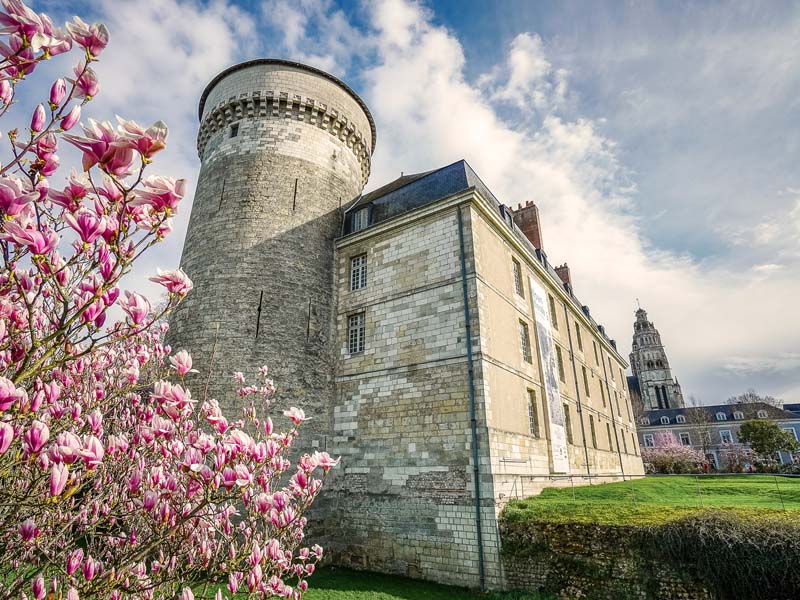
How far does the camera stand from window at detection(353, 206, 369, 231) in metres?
16.6

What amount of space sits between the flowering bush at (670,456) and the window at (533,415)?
111 feet

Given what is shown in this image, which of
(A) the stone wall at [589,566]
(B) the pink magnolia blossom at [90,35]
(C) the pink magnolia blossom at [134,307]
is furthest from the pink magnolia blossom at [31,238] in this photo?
(A) the stone wall at [589,566]

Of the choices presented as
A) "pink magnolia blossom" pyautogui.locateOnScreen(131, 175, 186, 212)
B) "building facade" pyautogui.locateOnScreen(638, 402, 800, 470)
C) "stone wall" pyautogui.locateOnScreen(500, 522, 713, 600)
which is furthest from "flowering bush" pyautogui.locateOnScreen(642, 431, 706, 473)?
"pink magnolia blossom" pyautogui.locateOnScreen(131, 175, 186, 212)

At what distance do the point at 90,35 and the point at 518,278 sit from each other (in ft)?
53.2

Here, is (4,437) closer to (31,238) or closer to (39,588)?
(31,238)

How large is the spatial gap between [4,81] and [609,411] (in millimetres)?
29128

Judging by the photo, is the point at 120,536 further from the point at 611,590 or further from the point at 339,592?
the point at 611,590

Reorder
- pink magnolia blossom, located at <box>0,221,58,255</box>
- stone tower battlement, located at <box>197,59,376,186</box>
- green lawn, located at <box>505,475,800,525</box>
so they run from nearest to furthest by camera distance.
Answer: pink magnolia blossom, located at <box>0,221,58,255</box> → green lawn, located at <box>505,475,800,525</box> → stone tower battlement, located at <box>197,59,376,186</box>

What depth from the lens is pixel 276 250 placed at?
49.8ft

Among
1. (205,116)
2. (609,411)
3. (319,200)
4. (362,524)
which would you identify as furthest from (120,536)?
(609,411)

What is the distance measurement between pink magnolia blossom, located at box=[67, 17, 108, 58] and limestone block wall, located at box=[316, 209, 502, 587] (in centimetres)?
1092

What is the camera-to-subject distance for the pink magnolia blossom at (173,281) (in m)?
2.64

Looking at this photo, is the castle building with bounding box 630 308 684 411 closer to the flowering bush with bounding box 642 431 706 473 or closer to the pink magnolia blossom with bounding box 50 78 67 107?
the flowering bush with bounding box 642 431 706 473

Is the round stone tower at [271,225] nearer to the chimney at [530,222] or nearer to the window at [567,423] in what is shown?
the chimney at [530,222]
